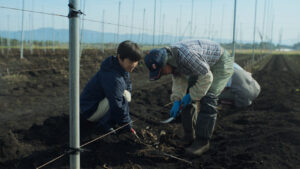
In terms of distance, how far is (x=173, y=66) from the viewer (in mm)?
2662

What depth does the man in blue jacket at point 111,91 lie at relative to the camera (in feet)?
8.80

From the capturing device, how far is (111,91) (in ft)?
8.83

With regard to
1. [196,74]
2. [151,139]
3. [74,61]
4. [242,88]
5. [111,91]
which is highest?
[74,61]

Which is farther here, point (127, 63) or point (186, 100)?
point (186, 100)

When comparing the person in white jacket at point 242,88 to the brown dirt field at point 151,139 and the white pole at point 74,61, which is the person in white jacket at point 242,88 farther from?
the white pole at point 74,61

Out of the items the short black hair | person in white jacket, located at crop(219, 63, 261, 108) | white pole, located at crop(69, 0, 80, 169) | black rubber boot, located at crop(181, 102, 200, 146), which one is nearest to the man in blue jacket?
the short black hair

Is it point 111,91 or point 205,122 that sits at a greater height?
point 111,91

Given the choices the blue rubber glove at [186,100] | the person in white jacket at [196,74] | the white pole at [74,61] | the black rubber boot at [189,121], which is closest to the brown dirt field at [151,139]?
the black rubber boot at [189,121]

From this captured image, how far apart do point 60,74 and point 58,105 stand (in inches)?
151

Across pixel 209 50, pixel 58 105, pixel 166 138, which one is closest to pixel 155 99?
pixel 58 105

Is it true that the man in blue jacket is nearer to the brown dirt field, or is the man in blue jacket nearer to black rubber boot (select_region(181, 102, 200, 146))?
the brown dirt field

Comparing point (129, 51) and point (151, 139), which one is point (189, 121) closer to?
point (151, 139)

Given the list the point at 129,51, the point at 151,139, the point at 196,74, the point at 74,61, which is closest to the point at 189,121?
the point at 151,139

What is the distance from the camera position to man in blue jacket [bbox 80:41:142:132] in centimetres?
268
